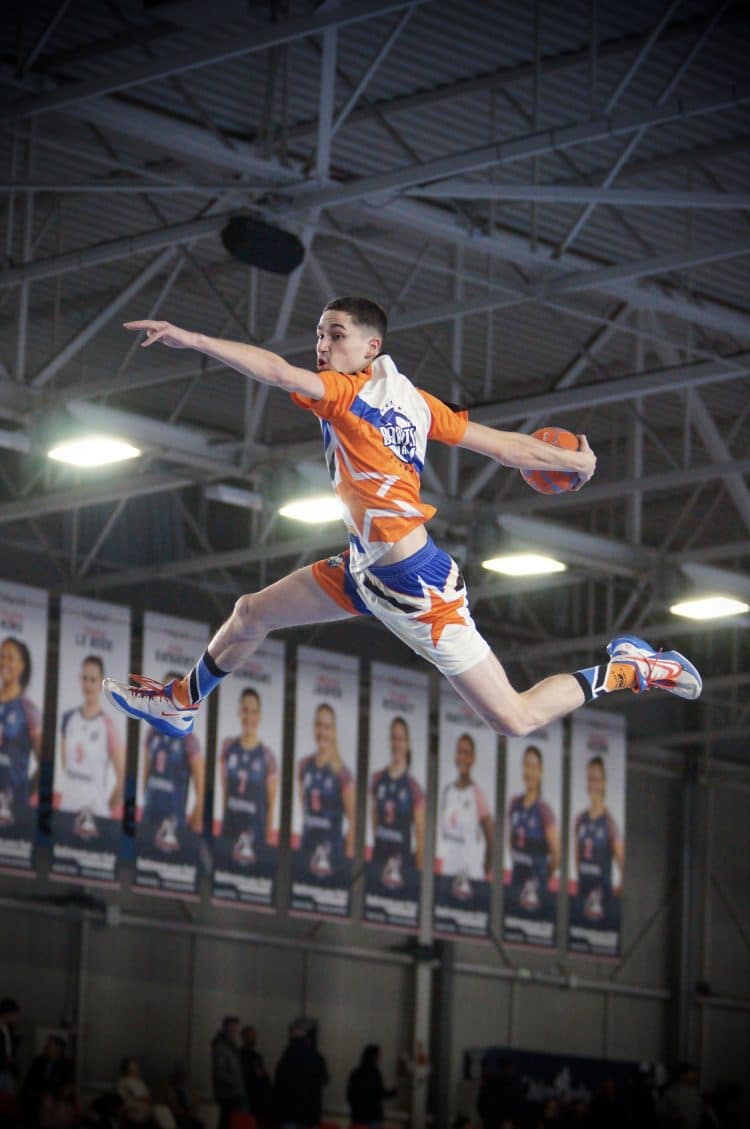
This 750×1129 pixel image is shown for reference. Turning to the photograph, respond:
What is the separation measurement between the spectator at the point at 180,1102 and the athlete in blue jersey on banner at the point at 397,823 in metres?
3.54

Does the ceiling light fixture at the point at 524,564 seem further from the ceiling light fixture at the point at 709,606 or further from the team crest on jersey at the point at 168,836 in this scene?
the team crest on jersey at the point at 168,836

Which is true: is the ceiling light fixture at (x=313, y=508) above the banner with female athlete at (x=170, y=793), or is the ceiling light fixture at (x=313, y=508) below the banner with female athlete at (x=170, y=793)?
above

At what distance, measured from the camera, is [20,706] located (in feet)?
75.8

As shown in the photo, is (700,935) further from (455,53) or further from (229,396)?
(455,53)

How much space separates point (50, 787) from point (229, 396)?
6.36 m

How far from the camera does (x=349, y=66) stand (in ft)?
58.9

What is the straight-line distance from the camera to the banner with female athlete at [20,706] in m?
23.1

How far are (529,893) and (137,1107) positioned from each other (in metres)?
7.78

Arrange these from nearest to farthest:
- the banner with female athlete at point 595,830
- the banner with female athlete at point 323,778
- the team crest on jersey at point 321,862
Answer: the banner with female athlete at point 323,778, the team crest on jersey at point 321,862, the banner with female athlete at point 595,830

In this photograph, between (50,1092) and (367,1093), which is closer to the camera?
(50,1092)

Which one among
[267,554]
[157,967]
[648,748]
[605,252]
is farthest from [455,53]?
[648,748]

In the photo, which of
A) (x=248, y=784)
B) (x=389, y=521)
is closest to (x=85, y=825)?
(x=248, y=784)

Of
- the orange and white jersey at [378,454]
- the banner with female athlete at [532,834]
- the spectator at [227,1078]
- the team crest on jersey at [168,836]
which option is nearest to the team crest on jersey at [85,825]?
the team crest on jersey at [168,836]

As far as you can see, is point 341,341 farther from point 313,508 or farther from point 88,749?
point 88,749
